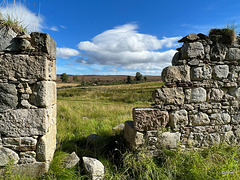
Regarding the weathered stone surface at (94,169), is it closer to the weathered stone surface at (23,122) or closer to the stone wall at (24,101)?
the stone wall at (24,101)

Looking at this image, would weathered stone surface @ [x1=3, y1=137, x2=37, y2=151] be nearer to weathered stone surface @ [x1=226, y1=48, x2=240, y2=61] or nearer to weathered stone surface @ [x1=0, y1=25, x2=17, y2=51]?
weathered stone surface @ [x1=0, y1=25, x2=17, y2=51]

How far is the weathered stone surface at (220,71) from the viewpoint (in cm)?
371

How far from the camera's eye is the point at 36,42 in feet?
9.44

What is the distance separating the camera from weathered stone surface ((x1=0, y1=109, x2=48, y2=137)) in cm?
280

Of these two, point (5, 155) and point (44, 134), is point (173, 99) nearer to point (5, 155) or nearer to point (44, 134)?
point (44, 134)

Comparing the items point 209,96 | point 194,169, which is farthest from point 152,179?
point 209,96

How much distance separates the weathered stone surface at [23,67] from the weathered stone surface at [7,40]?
0.44 feet

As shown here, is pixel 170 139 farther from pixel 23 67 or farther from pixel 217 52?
pixel 23 67

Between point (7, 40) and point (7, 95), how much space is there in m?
0.93

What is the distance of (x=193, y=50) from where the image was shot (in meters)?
3.61

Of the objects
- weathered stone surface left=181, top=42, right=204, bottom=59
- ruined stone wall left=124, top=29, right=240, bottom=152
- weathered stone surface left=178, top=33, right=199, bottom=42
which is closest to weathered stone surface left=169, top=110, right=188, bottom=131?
A: ruined stone wall left=124, top=29, right=240, bottom=152

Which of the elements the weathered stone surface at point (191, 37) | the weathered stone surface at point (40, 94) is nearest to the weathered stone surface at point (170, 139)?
the weathered stone surface at point (191, 37)

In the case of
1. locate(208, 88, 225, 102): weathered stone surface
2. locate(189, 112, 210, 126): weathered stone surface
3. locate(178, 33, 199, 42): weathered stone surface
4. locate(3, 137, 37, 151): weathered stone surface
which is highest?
locate(178, 33, 199, 42): weathered stone surface

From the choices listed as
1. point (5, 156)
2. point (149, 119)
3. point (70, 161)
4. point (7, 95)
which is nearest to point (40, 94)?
point (7, 95)
